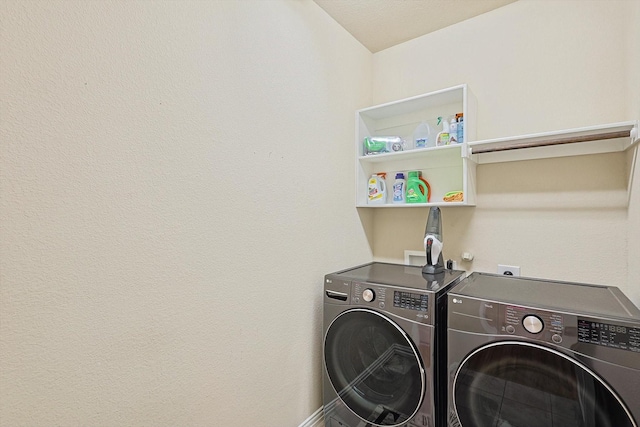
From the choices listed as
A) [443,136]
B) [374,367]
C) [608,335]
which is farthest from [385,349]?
[443,136]

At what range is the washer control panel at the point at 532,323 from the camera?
1.04 m

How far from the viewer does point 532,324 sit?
3.53ft

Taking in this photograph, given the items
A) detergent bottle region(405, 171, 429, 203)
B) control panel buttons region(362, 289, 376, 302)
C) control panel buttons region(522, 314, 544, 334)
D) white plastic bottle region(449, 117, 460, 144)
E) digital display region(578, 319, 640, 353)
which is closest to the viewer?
digital display region(578, 319, 640, 353)

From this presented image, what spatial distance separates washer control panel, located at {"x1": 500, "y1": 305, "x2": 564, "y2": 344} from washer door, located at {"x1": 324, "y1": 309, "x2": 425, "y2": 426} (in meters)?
0.40

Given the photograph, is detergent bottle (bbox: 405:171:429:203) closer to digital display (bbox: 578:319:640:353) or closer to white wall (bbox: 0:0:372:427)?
white wall (bbox: 0:0:372:427)

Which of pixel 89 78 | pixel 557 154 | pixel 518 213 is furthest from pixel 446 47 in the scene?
pixel 89 78

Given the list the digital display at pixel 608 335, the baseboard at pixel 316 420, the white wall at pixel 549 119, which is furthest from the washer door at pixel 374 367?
the white wall at pixel 549 119

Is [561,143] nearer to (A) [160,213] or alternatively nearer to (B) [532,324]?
(B) [532,324]

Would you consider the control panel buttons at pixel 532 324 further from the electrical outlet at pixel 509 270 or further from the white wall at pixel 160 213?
the white wall at pixel 160 213

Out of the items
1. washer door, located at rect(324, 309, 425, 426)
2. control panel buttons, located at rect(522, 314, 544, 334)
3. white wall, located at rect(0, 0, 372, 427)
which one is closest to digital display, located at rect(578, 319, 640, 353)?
control panel buttons, located at rect(522, 314, 544, 334)

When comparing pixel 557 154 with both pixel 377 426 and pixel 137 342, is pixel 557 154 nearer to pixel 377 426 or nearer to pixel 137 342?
pixel 377 426

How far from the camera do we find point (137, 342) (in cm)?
98

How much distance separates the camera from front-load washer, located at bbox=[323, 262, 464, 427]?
4.25 feet

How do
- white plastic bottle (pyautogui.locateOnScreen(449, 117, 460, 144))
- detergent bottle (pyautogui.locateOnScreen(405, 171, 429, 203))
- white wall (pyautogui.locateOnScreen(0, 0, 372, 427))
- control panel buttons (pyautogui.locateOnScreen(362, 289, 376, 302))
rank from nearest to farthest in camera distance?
white wall (pyautogui.locateOnScreen(0, 0, 372, 427)), control panel buttons (pyautogui.locateOnScreen(362, 289, 376, 302)), white plastic bottle (pyautogui.locateOnScreen(449, 117, 460, 144)), detergent bottle (pyautogui.locateOnScreen(405, 171, 429, 203))
